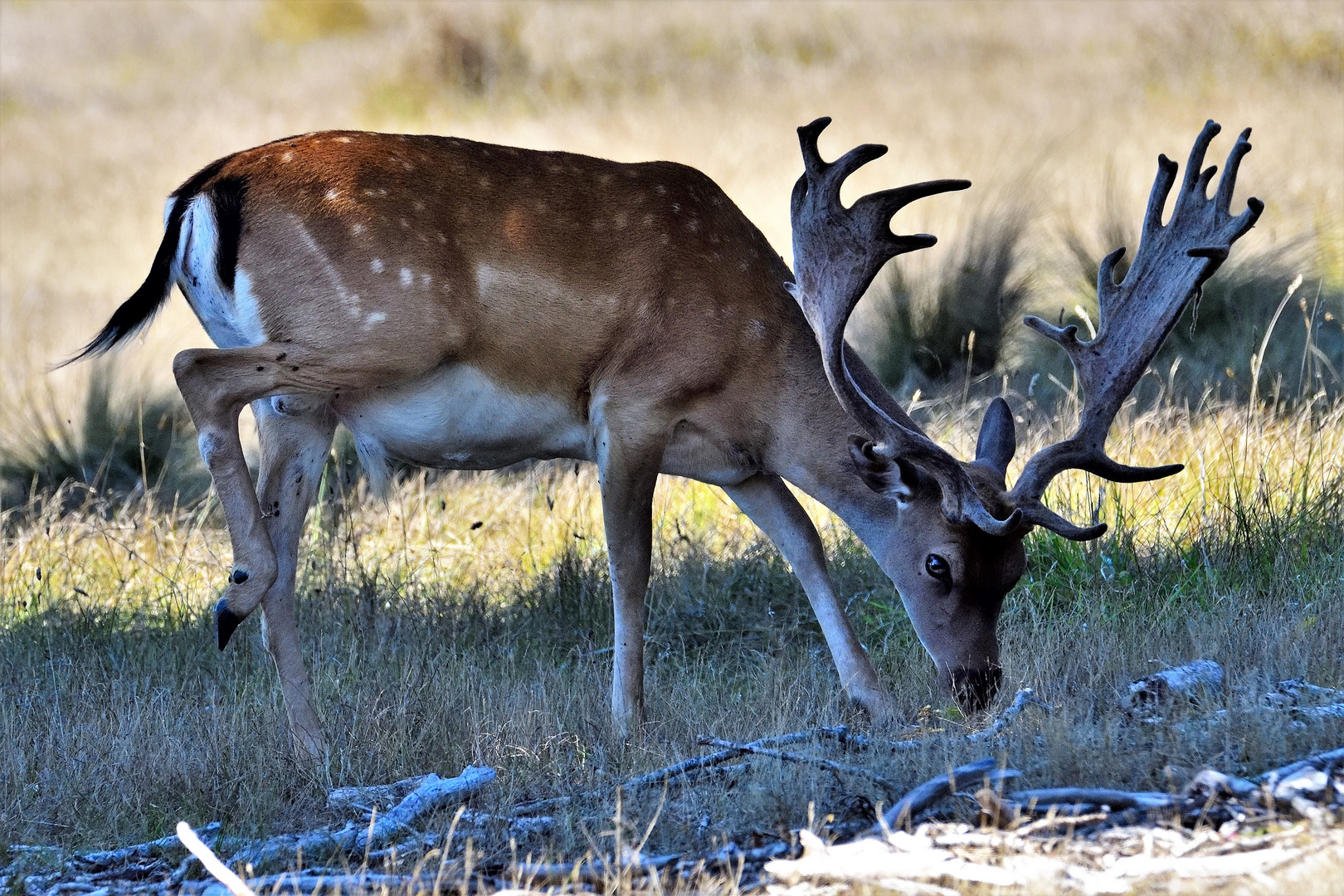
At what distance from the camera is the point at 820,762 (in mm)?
4406

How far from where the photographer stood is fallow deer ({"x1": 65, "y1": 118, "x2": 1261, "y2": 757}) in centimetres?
563

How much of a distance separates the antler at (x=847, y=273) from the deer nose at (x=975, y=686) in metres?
0.54

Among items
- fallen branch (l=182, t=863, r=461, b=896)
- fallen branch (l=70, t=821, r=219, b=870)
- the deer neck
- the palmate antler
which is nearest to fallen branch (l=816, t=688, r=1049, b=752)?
the palmate antler

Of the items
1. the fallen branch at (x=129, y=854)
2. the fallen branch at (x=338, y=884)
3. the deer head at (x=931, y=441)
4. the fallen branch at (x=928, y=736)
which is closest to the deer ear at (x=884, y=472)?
the deer head at (x=931, y=441)

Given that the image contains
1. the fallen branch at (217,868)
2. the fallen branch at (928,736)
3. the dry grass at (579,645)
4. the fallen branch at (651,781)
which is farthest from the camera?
the fallen branch at (928,736)

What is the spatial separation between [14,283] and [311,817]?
14114 mm

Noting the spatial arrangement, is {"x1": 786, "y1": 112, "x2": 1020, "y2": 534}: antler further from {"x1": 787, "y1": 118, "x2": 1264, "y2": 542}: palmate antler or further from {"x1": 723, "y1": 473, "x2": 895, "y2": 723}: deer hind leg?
{"x1": 723, "y1": 473, "x2": 895, "y2": 723}: deer hind leg

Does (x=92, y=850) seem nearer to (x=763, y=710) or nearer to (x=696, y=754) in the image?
(x=696, y=754)

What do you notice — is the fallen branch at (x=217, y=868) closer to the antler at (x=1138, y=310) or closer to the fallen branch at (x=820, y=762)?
the fallen branch at (x=820, y=762)

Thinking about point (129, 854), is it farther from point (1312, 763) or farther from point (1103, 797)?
point (1312, 763)

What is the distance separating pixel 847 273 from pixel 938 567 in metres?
1.09

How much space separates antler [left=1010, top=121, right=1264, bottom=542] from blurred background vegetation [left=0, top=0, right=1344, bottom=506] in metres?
1.48

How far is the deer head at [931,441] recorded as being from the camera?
219 inches

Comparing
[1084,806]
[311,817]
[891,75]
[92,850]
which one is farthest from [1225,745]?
[891,75]
